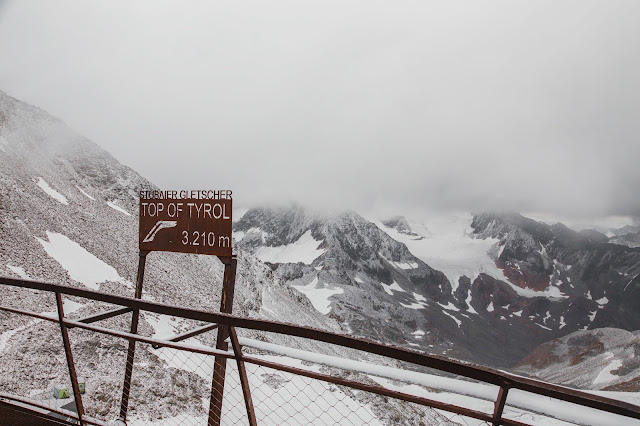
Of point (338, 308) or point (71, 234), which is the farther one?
point (338, 308)

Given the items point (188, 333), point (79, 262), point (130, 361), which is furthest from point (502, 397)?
point (79, 262)

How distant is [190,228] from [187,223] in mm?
115

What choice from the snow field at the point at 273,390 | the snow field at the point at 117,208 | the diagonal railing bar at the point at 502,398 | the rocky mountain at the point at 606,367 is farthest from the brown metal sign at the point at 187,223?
the rocky mountain at the point at 606,367

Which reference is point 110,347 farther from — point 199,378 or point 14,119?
point 14,119

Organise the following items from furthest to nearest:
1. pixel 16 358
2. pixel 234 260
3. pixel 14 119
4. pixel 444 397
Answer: pixel 14 119 → pixel 16 358 → pixel 234 260 → pixel 444 397

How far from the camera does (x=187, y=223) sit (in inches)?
302

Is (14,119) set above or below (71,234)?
above

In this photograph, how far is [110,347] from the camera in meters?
19.1

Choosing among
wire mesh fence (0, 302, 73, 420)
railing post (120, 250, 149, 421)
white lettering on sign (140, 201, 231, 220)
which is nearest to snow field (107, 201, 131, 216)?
wire mesh fence (0, 302, 73, 420)

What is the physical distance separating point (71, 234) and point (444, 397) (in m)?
43.1

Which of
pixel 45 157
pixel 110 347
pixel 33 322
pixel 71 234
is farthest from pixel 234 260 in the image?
pixel 45 157

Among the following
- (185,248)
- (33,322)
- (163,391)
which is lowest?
(163,391)

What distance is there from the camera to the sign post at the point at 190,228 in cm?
732

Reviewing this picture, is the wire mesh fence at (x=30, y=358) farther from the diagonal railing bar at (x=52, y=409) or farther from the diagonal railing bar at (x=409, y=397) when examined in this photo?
the diagonal railing bar at (x=409, y=397)
